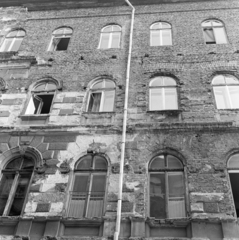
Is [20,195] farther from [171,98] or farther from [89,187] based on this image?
[171,98]

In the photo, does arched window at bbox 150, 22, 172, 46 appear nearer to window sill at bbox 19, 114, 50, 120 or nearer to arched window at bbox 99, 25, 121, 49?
arched window at bbox 99, 25, 121, 49

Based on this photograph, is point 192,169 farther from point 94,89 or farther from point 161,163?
point 94,89

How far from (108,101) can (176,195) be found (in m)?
Answer: 4.05

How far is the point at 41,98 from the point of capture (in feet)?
34.8

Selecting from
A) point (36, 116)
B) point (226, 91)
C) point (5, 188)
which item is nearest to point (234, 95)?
point (226, 91)

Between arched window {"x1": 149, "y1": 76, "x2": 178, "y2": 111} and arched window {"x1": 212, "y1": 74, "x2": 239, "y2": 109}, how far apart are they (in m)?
1.35

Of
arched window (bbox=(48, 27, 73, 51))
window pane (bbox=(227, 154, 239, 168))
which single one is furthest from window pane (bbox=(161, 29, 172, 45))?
window pane (bbox=(227, 154, 239, 168))

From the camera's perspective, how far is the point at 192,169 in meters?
7.95

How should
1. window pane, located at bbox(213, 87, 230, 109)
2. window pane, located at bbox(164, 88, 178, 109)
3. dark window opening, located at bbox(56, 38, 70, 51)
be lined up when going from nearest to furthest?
window pane, located at bbox(213, 87, 230, 109), window pane, located at bbox(164, 88, 178, 109), dark window opening, located at bbox(56, 38, 70, 51)

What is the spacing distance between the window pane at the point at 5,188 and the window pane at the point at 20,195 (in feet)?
0.83

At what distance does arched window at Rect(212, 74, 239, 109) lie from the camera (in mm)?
9656

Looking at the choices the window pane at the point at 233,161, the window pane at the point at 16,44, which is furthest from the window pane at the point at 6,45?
the window pane at the point at 233,161

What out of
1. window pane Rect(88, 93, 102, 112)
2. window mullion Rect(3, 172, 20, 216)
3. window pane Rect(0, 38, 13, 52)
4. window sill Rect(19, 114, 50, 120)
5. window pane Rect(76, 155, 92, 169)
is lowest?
window mullion Rect(3, 172, 20, 216)

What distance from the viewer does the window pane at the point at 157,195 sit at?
7.41 m
